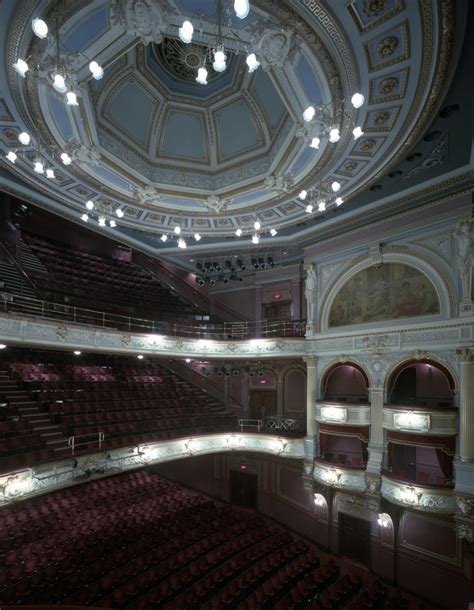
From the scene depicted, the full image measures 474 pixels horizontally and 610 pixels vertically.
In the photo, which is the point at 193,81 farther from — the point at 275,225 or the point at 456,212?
the point at 456,212

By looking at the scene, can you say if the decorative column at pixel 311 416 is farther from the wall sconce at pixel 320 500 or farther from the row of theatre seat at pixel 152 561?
the row of theatre seat at pixel 152 561

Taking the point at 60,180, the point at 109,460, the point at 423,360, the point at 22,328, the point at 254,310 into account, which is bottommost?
the point at 109,460

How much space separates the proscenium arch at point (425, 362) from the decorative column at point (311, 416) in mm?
2649

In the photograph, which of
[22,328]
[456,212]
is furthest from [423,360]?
[22,328]

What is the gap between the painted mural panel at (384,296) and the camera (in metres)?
10.5

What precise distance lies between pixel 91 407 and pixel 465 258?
Result: 12.0 m

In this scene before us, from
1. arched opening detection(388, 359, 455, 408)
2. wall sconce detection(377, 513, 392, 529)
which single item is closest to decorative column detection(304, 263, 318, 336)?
arched opening detection(388, 359, 455, 408)

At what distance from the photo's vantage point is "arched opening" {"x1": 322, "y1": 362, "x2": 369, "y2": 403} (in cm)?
1295

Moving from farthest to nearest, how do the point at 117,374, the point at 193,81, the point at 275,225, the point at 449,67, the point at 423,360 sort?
1. the point at 117,374
2. the point at 275,225
3. the point at 423,360
4. the point at 193,81
5. the point at 449,67

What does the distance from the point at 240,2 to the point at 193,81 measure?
582cm

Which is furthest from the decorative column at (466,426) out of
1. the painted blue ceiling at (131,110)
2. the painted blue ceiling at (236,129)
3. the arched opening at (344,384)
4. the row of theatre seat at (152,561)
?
the painted blue ceiling at (131,110)

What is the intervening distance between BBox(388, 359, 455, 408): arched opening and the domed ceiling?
5832 mm

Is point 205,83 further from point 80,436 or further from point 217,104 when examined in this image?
point 80,436

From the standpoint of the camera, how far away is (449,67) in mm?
5695
